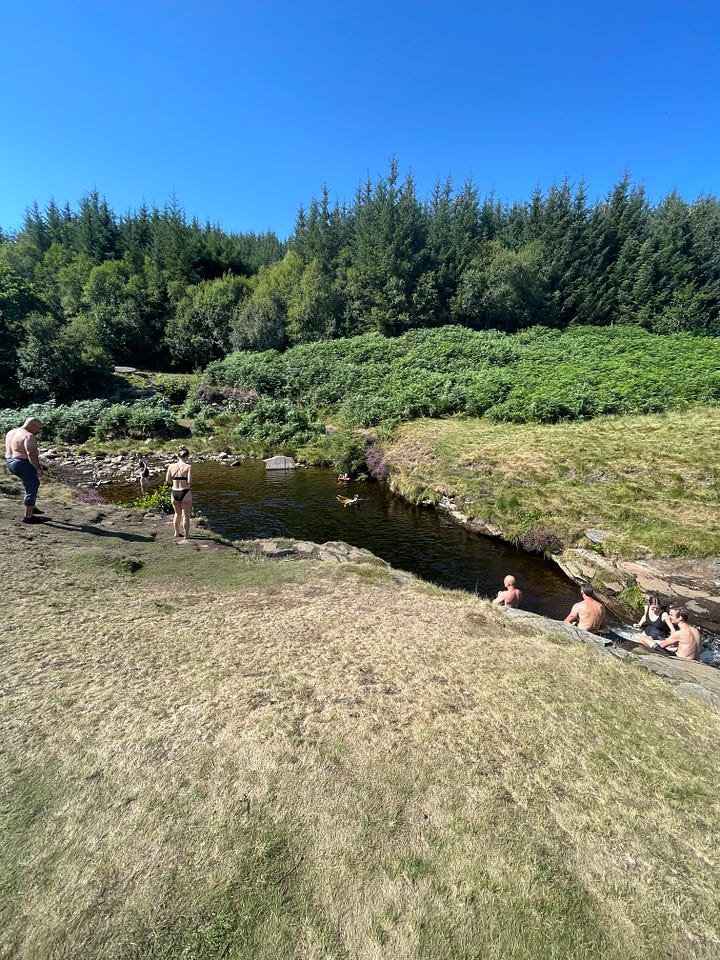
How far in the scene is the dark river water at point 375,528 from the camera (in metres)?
13.5

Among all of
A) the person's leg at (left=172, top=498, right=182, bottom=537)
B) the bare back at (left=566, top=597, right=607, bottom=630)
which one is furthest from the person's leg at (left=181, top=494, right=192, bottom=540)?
the bare back at (left=566, top=597, right=607, bottom=630)

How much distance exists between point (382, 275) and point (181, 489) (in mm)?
58310

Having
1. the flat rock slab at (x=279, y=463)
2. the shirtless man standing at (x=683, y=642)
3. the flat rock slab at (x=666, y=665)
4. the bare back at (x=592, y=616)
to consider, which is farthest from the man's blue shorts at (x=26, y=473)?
the flat rock slab at (x=279, y=463)

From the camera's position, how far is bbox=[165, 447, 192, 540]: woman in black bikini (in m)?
11.4

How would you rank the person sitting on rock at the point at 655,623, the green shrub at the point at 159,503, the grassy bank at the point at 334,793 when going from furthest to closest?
the green shrub at the point at 159,503, the person sitting on rock at the point at 655,623, the grassy bank at the point at 334,793

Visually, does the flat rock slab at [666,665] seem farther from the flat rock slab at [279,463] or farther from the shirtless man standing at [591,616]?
the flat rock slab at [279,463]

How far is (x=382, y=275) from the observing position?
199 feet

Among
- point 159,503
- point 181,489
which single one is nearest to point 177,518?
point 181,489

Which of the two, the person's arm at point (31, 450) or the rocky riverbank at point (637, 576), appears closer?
the person's arm at point (31, 450)

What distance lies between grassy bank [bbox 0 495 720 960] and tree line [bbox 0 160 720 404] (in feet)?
180

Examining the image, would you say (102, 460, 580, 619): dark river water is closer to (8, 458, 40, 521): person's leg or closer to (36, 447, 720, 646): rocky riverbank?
(36, 447, 720, 646): rocky riverbank

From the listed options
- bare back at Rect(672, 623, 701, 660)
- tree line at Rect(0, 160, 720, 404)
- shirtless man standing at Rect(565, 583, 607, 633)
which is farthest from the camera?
tree line at Rect(0, 160, 720, 404)

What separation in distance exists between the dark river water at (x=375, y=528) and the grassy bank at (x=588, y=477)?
5.32 ft

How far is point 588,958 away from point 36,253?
349ft
